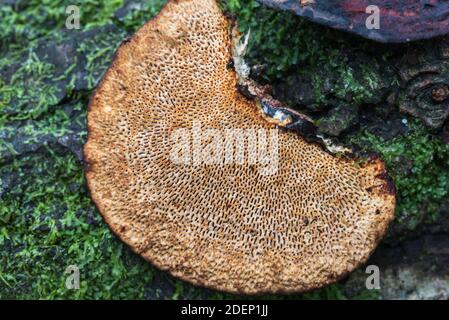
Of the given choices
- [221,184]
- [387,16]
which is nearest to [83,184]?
[221,184]

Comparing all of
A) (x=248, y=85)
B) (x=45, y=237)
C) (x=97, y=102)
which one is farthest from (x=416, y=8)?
(x=45, y=237)

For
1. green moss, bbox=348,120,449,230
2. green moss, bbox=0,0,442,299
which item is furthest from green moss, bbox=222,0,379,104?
green moss, bbox=348,120,449,230

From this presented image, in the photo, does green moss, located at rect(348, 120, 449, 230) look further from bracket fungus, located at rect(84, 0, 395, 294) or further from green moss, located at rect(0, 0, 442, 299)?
bracket fungus, located at rect(84, 0, 395, 294)

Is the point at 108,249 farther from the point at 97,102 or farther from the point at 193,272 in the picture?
the point at 97,102

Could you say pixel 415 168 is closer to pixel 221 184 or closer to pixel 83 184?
pixel 221 184

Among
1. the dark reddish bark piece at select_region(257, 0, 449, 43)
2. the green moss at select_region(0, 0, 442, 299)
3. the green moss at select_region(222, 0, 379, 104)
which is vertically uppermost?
the dark reddish bark piece at select_region(257, 0, 449, 43)

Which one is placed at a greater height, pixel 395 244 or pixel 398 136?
pixel 398 136
